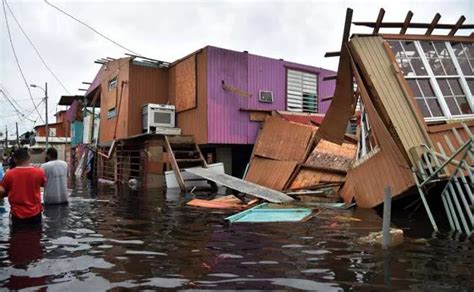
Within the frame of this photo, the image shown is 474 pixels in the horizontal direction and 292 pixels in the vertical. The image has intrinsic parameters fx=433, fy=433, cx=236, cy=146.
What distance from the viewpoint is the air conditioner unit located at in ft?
66.3

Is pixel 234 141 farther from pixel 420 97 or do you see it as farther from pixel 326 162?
pixel 420 97

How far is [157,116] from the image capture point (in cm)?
2059

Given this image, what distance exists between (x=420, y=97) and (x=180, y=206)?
6.71 m

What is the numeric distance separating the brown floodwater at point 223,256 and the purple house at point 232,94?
10.1 m

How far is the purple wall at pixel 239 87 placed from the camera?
18.8 m

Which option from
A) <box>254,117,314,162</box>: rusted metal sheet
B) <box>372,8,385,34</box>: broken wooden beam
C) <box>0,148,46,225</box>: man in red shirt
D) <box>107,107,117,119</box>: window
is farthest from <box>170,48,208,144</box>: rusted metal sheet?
<box>0,148,46,225</box>: man in red shirt

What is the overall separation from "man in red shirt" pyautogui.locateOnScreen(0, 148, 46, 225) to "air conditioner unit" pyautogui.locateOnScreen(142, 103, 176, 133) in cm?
1336

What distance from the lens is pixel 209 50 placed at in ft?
61.5

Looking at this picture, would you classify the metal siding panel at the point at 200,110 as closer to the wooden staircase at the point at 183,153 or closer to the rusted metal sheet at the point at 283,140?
the wooden staircase at the point at 183,153

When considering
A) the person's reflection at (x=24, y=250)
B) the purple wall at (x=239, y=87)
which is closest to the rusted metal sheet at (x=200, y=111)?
the purple wall at (x=239, y=87)

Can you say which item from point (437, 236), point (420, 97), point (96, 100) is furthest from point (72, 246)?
point (96, 100)

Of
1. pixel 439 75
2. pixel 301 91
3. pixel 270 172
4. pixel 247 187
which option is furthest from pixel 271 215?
pixel 301 91

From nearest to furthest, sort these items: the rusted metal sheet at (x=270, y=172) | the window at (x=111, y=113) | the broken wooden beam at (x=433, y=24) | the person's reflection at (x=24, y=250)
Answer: the person's reflection at (x=24, y=250) → the broken wooden beam at (x=433, y=24) → the rusted metal sheet at (x=270, y=172) → the window at (x=111, y=113)

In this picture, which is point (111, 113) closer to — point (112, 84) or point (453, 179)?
point (112, 84)
